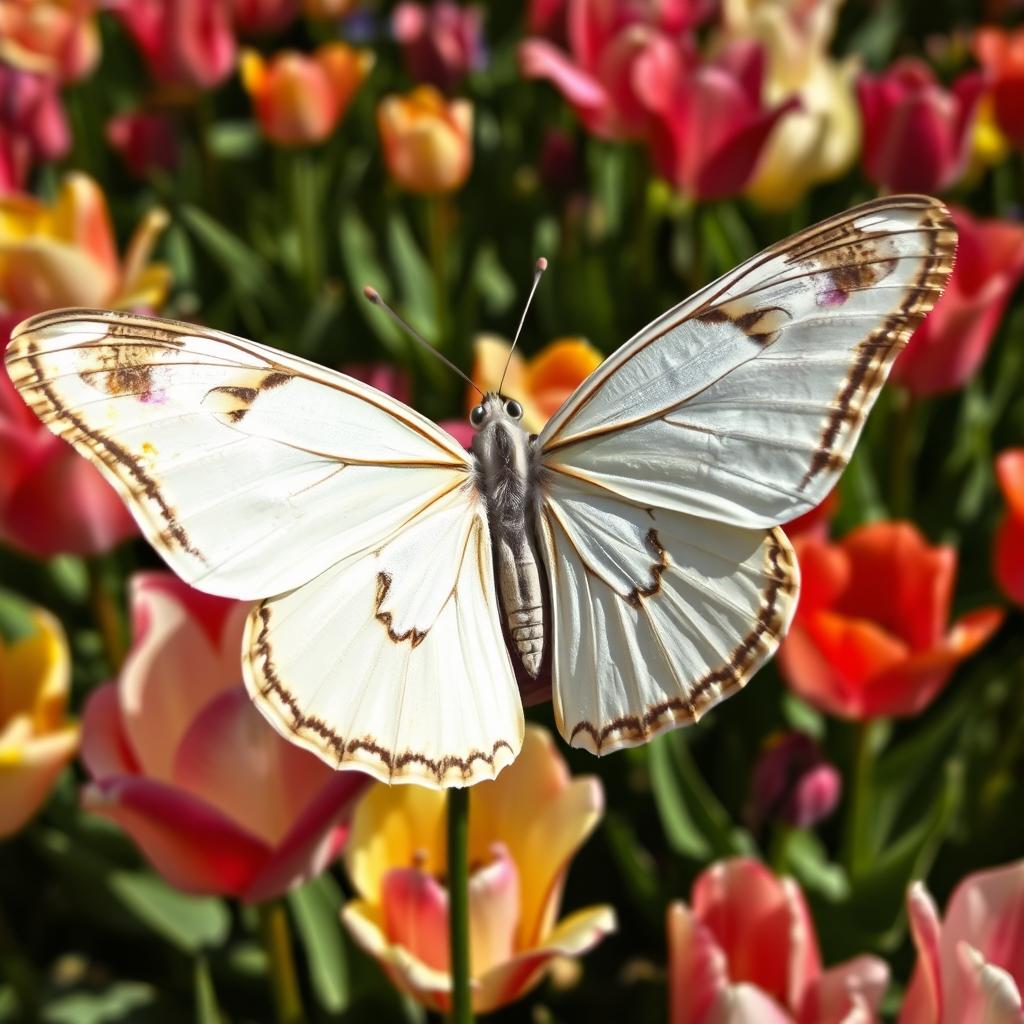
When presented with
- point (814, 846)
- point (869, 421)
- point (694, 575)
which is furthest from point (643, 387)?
point (869, 421)

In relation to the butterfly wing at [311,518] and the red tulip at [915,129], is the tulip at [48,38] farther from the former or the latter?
the butterfly wing at [311,518]

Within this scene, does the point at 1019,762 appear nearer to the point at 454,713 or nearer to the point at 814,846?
the point at 814,846

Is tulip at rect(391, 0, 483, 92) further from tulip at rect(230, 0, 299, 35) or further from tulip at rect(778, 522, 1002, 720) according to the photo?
tulip at rect(778, 522, 1002, 720)

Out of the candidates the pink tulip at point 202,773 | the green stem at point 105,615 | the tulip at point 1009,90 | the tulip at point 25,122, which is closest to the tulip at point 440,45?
the tulip at point 25,122

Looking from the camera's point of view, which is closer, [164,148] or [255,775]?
[255,775]

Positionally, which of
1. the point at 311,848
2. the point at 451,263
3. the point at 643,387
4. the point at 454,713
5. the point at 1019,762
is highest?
the point at 643,387

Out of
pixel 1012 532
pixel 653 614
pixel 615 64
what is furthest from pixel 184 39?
pixel 653 614
